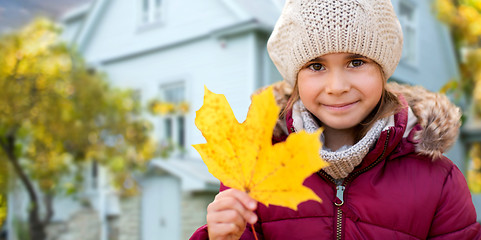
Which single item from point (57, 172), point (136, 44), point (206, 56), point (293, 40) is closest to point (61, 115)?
point (57, 172)

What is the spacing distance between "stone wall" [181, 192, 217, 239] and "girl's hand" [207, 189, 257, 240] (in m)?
3.57

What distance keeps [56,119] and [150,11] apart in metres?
1.66

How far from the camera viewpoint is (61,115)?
513cm

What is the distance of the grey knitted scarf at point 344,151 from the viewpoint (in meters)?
0.87

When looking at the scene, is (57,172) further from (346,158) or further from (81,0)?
(346,158)

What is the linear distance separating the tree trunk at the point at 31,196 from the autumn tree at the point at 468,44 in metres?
5.38

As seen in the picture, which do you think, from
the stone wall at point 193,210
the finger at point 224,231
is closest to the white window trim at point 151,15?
the stone wall at point 193,210

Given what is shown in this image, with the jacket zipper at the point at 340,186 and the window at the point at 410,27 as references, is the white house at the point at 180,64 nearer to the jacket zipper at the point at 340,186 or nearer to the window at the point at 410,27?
the window at the point at 410,27

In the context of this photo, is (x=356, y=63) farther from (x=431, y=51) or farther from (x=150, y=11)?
(x=431, y=51)

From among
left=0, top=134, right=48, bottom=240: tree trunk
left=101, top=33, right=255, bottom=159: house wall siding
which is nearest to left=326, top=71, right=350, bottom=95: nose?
left=101, top=33, right=255, bottom=159: house wall siding

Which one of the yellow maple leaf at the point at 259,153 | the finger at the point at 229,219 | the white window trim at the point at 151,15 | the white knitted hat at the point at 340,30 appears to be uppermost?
the white window trim at the point at 151,15

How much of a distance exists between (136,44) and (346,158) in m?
4.68

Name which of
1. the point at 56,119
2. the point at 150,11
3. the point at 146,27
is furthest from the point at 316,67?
the point at 56,119

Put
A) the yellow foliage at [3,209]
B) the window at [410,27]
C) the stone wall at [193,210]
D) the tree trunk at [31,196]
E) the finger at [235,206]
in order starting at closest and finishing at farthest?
the finger at [235,206]
the stone wall at [193,210]
the tree trunk at [31,196]
the window at [410,27]
the yellow foliage at [3,209]
